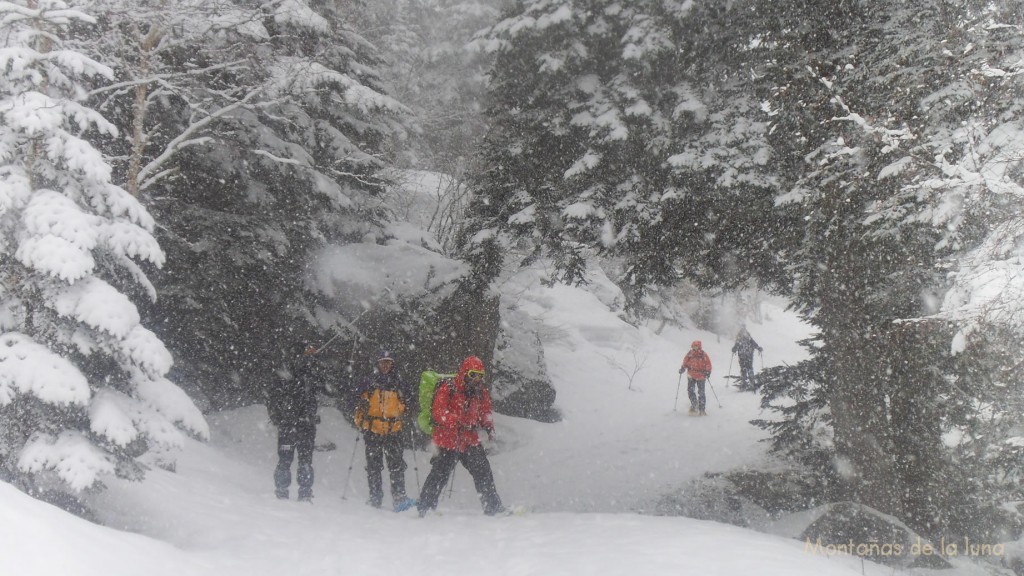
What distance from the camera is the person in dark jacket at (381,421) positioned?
8.84m

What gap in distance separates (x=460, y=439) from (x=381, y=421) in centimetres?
148

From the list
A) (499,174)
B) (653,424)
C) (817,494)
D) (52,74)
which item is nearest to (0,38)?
(52,74)

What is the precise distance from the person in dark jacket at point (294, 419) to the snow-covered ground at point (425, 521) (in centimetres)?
32

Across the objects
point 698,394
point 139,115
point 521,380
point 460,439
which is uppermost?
point 139,115

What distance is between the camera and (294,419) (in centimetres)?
883

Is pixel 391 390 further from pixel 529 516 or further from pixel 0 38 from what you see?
pixel 0 38

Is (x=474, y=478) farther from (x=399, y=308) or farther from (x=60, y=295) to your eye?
(x=399, y=308)

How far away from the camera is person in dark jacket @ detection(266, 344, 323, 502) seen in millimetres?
8797

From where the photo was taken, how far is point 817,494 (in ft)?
34.3

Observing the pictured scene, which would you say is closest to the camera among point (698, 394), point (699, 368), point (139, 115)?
point (139, 115)

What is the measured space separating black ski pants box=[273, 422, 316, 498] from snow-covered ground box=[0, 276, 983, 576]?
0.85 ft

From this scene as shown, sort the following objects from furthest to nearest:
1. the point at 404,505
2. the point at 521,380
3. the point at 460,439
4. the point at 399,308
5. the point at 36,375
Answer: the point at 521,380
the point at 399,308
the point at 404,505
the point at 460,439
the point at 36,375

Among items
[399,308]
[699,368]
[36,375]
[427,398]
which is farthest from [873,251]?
[699,368]

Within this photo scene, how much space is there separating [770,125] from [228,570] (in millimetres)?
7750
